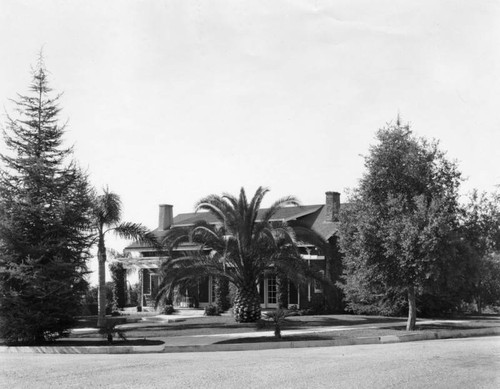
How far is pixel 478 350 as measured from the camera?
1609 cm

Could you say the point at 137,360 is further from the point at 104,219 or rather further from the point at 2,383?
the point at 104,219

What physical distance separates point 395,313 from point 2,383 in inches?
997

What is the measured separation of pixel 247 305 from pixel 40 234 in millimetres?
10243

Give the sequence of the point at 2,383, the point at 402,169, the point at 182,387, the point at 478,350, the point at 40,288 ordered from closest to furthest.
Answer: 1. the point at 182,387
2. the point at 2,383
3. the point at 478,350
4. the point at 40,288
5. the point at 402,169

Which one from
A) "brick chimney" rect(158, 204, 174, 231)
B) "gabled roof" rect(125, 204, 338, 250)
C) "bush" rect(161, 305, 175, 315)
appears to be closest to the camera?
"bush" rect(161, 305, 175, 315)

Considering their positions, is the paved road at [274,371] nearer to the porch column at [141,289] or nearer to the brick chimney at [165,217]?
the porch column at [141,289]

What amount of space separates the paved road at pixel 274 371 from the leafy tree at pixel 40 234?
4.94 meters

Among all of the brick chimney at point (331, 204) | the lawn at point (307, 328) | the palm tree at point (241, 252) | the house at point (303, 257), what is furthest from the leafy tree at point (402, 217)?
the brick chimney at point (331, 204)

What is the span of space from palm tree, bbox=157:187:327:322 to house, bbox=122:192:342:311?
5510mm

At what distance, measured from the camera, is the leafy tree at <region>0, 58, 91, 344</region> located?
20.7 metres

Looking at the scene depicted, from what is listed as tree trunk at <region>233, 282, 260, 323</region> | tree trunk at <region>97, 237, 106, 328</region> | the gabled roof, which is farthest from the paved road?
the gabled roof

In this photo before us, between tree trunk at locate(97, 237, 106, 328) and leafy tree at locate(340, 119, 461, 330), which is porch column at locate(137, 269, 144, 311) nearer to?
tree trunk at locate(97, 237, 106, 328)

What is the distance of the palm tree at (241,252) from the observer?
91.2 ft

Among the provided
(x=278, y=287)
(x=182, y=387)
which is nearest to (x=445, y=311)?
(x=278, y=287)
